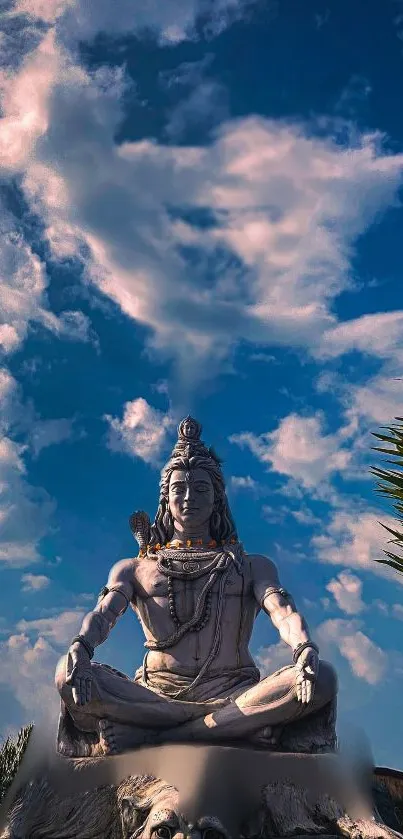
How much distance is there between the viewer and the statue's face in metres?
8.59

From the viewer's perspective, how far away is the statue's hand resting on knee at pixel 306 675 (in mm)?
6758

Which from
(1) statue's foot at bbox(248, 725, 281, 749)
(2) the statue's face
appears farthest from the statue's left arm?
(2) the statue's face

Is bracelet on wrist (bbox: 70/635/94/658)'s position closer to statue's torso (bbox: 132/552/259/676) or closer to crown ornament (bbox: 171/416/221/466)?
statue's torso (bbox: 132/552/259/676)

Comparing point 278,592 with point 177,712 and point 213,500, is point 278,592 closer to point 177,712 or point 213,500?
point 213,500

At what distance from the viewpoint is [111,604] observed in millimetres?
8031

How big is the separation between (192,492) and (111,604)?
133 centimetres

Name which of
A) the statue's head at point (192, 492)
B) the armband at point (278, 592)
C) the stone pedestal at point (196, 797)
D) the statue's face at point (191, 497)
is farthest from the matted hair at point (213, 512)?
the stone pedestal at point (196, 797)

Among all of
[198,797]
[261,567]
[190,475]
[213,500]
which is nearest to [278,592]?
[261,567]

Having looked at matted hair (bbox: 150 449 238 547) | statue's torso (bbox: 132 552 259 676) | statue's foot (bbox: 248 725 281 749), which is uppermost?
matted hair (bbox: 150 449 238 547)

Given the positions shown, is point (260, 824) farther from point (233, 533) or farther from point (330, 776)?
point (233, 533)

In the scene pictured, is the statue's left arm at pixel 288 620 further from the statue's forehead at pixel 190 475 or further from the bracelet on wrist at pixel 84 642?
the bracelet on wrist at pixel 84 642

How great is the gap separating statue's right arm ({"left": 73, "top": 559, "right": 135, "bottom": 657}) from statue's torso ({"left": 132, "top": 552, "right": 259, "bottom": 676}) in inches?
3.8

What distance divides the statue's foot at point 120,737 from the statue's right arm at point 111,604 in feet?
2.28

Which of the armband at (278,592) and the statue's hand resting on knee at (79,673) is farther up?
the armband at (278,592)
